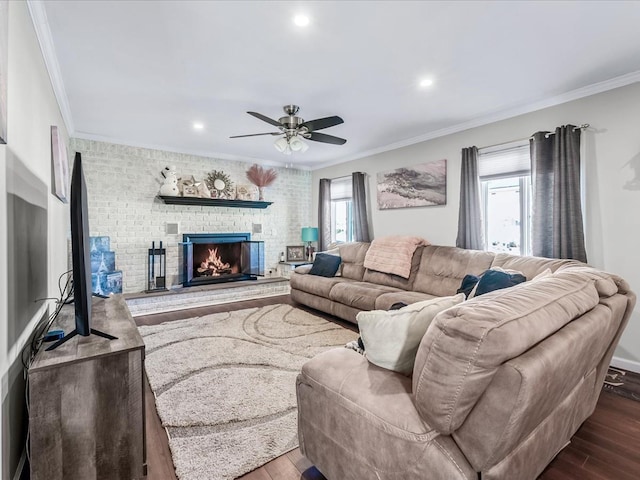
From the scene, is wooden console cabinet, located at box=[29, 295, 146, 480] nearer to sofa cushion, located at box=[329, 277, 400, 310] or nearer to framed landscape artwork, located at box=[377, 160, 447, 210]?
sofa cushion, located at box=[329, 277, 400, 310]

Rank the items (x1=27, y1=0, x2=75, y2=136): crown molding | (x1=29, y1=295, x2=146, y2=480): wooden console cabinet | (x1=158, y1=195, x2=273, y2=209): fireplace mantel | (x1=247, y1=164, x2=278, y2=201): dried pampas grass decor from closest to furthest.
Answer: (x1=29, y1=295, x2=146, y2=480): wooden console cabinet, (x1=27, y1=0, x2=75, y2=136): crown molding, (x1=158, y1=195, x2=273, y2=209): fireplace mantel, (x1=247, y1=164, x2=278, y2=201): dried pampas grass decor

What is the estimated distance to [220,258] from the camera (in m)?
5.77

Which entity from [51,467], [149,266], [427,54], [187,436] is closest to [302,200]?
[149,266]

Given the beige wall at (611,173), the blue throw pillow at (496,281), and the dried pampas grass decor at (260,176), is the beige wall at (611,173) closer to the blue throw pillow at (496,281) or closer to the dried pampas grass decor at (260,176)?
the blue throw pillow at (496,281)

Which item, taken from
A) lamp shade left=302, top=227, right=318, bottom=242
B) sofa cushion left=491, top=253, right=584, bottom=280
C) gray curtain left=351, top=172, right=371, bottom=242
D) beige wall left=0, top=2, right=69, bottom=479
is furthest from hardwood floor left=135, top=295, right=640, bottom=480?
lamp shade left=302, top=227, right=318, bottom=242

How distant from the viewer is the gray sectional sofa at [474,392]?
98 cm

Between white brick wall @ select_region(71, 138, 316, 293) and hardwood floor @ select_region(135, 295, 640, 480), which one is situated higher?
white brick wall @ select_region(71, 138, 316, 293)

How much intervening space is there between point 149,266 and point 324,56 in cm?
412

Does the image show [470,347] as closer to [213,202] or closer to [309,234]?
[213,202]

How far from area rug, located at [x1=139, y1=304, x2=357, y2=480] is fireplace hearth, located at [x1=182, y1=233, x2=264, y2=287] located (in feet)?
4.65

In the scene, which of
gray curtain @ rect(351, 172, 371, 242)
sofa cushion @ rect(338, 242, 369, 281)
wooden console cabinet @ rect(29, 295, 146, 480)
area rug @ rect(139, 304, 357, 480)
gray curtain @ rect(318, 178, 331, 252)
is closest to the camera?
wooden console cabinet @ rect(29, 295, 146, 480)

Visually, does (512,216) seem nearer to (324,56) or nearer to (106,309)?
(324,56)

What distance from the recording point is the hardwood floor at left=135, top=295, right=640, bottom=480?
5.25ft

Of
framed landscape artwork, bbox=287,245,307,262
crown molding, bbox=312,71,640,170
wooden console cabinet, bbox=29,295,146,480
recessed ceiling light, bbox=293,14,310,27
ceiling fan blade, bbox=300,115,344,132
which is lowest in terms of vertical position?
wooden console cabinet, bbox=29,295,146,480
